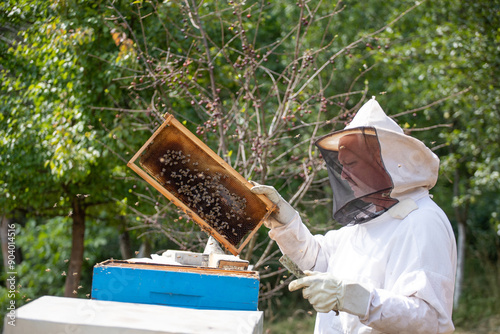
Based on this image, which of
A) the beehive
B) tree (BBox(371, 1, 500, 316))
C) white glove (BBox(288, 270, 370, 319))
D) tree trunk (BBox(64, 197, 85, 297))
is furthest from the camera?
tree (BBox(371, 1, 500, 316))

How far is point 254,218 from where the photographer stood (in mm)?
2900

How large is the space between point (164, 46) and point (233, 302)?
3622mm

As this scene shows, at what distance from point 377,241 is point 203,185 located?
1037 mm

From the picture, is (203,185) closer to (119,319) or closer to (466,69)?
(119,319)

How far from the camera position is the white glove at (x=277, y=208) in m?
2.69

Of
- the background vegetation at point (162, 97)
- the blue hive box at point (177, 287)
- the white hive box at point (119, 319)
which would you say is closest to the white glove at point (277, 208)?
the blue hive box at point (177, 287)

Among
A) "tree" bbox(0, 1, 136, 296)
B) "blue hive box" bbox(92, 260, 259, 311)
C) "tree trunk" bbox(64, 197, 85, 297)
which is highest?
"tree" bbox(0, 1, 136, 296)

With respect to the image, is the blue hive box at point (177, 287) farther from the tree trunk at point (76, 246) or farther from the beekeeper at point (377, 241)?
the tree trunk at point (76, 246)

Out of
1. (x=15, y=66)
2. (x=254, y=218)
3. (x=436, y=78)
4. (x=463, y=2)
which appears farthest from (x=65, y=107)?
(x=436, y=78)

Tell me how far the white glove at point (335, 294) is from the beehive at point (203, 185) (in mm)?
696

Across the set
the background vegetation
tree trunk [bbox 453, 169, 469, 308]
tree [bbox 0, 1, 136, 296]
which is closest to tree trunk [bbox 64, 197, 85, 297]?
the background vegetation

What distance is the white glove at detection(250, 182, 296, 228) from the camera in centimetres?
269

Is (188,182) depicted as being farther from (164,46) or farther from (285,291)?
(285,291)

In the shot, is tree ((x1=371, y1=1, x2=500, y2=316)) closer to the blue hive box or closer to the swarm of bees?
the swarm of bees
